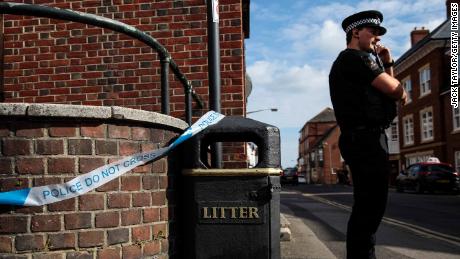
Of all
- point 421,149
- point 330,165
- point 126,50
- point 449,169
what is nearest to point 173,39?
point 126,50

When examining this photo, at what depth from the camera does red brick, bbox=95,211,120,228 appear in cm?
274

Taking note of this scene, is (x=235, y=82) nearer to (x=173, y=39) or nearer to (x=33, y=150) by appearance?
(x=173, y=39)

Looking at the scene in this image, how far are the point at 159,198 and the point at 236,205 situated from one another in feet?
1.54

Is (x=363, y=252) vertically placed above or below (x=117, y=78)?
below

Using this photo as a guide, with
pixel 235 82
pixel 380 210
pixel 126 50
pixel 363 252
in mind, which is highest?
pixel 126 50

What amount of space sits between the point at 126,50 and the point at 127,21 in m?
0.34

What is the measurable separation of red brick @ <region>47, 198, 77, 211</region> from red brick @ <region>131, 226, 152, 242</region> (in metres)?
0.39

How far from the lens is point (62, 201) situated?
8.72ft

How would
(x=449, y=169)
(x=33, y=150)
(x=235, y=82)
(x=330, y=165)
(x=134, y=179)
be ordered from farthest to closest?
(x=330, y=165) < (x=449, y=169) < (x=235, y=82) < (x=134, y=179) < (x=33, y=150)

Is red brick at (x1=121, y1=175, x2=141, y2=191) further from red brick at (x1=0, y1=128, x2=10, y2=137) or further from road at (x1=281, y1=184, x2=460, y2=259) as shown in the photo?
road at (x1=281, y1=184, x2=460, y2=259)

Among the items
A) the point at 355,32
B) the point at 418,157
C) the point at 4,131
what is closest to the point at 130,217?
the point at 4,131

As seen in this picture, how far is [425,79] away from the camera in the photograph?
32906 mm

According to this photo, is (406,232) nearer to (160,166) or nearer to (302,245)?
(302,245)

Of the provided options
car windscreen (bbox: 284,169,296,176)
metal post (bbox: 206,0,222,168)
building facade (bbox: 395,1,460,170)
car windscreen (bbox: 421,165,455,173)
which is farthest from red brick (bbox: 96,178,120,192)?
car windscreen (bbox: 284,169,296,176)
